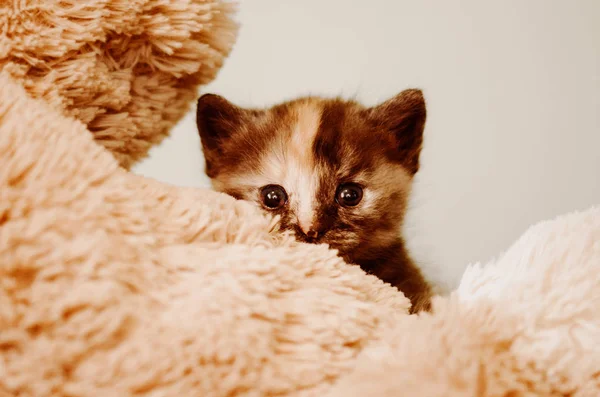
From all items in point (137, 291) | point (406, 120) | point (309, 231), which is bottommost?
point (137, 291)

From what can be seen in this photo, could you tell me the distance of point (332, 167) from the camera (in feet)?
2.93

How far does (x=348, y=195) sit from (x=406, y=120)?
0.87 feet

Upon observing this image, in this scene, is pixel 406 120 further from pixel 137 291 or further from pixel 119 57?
pixel 137 291

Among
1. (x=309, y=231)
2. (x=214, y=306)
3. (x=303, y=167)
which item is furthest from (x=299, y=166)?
(x=214, y=306)

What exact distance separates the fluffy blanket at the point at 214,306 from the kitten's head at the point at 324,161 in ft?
1.35

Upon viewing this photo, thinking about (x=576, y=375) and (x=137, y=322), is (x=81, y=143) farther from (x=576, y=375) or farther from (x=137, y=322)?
(x=576, y=375)

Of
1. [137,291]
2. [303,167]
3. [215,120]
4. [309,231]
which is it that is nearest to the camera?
[137,291]

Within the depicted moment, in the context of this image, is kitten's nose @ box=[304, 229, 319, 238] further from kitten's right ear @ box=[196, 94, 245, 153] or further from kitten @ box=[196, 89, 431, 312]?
kitten's right ear @ box=[196, 94, 245, 153]

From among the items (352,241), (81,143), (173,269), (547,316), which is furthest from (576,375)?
(352,241)

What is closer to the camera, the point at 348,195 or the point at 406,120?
the point at 348,195

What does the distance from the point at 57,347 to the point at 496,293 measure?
1.06 feet

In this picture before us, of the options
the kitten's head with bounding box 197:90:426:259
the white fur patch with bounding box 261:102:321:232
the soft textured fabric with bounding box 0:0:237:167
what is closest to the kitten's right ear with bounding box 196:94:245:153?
the kitten's head with bounding box 197:90:426:259

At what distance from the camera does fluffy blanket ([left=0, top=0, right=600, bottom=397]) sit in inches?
11.0

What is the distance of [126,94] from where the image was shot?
65 cm
